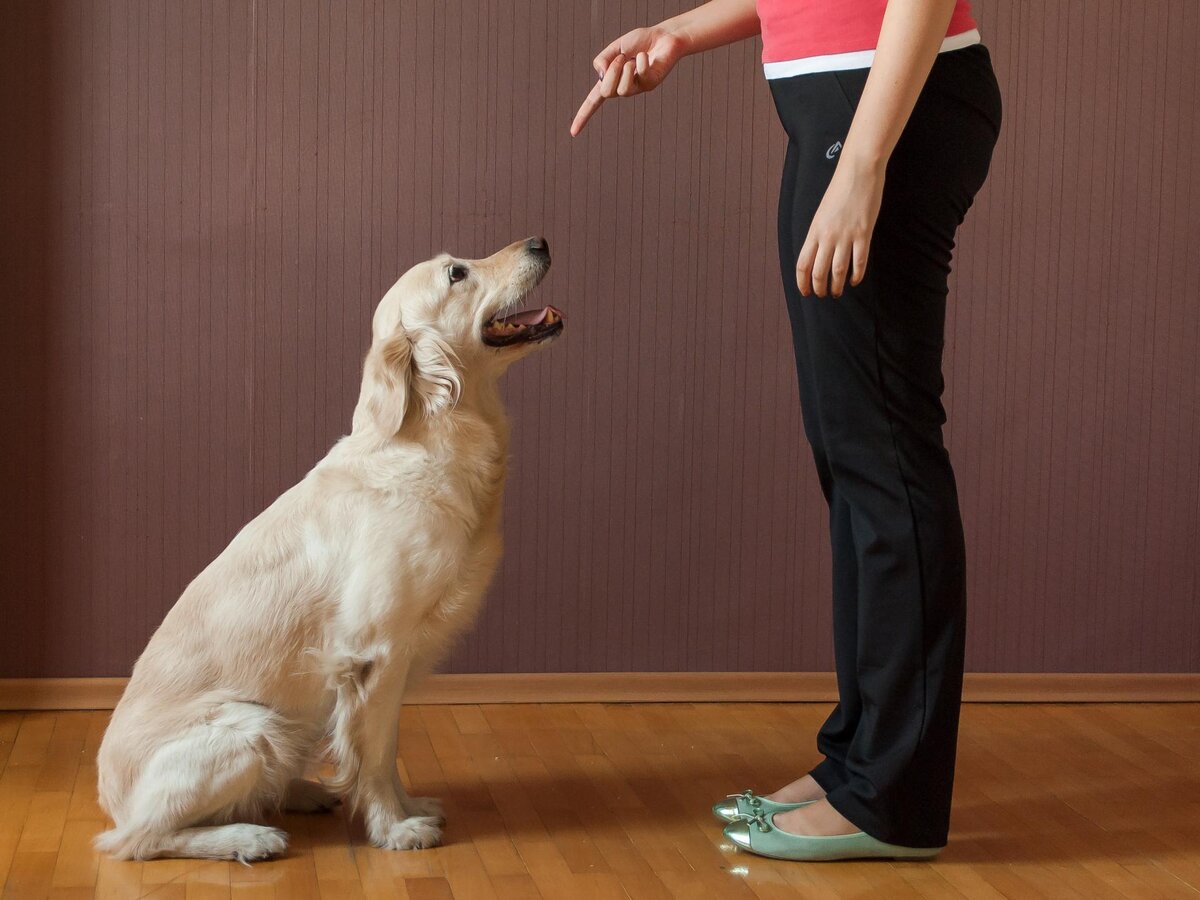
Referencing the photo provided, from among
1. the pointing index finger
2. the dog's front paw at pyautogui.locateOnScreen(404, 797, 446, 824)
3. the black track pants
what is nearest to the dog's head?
the pointing index finger

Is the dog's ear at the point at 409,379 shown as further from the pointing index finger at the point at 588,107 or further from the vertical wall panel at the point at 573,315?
the vertical wall panel at the point at 573,315

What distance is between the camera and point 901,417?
70.5 inches

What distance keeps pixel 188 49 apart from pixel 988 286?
1735mm

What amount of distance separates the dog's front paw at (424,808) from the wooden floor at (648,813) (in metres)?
0.03

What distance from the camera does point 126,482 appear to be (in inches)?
107

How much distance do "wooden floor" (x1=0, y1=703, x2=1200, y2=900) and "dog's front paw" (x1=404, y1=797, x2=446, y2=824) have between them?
0.10 feet

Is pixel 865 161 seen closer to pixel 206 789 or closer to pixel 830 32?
pixel 830 32

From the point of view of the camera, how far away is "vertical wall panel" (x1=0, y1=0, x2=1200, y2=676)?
2.65 meters

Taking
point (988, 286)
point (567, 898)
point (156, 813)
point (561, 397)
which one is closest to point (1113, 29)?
point (988, 286)

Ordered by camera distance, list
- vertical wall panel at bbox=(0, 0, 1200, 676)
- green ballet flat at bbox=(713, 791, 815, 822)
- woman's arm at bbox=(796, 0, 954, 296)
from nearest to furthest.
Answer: woman's arm at bbox=(796, 0, 954, 296)
green ballet flat at bbox=(713, 791, 815, 822)
vertical wall panel at bbox=(0, 0, 1200, 676)

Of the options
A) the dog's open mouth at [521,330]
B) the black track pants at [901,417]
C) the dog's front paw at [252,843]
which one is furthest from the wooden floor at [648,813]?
the dog's open mouth at [521,330]

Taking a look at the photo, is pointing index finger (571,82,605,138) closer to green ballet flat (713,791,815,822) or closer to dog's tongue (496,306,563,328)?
dog's tongue (496,306,563,328)

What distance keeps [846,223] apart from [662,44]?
62 cm

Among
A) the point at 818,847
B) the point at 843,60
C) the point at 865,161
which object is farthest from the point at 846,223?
the point at 818,847
